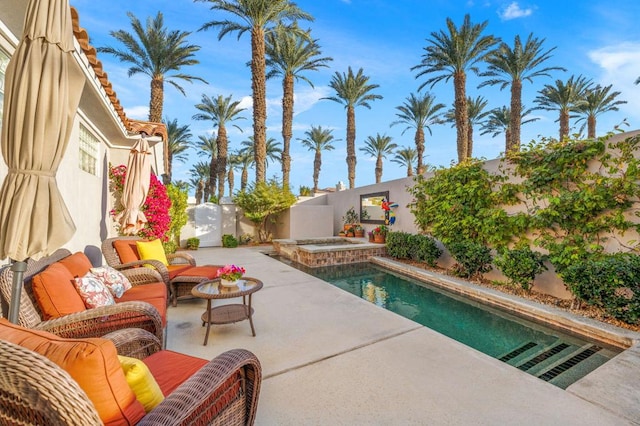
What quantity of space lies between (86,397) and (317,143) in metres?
25.2

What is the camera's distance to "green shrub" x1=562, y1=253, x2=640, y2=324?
3838mm

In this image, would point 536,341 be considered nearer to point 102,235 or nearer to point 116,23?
point 102,235

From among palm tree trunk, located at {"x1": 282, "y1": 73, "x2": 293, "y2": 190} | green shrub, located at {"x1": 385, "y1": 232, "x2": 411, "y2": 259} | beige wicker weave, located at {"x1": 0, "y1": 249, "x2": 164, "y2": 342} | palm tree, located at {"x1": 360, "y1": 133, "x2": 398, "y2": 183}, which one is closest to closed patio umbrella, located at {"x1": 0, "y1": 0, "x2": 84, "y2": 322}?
beige wicker weave, located at {"x1": 0, "y1": 249, "x2": 164, "y2": 342}

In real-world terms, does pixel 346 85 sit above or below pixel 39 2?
above

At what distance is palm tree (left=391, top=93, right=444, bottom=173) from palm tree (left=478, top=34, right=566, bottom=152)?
5.01 metres

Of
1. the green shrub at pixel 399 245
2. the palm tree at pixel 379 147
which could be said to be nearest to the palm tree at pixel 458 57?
the green shrub at pixel 399 245

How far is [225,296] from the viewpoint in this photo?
3.45 m

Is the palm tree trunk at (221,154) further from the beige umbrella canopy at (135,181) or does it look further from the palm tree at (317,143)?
the beige umbrella canopy at (135,181)

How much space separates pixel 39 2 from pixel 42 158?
983mm

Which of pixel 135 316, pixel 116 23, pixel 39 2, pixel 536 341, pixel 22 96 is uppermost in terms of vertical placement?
pixel 116 23

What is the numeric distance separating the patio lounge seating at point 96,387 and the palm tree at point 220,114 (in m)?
19.5

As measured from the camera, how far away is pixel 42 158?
183 cm

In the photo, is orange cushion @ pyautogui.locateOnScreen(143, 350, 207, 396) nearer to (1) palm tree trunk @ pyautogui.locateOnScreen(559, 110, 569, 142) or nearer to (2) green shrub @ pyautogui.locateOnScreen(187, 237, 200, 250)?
(2) green shrub @ pyautogui.locateOnScreen(187, 237, 200, 250)

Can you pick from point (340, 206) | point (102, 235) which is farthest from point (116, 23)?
point (340, 206)
